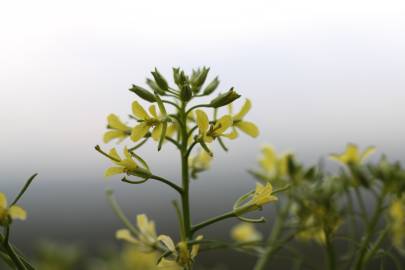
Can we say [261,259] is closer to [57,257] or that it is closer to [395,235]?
[395,235]

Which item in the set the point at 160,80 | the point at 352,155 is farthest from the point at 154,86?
the point at 352,155

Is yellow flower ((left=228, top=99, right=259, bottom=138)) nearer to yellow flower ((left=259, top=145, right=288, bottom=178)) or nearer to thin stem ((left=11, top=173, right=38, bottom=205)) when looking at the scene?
thin stem ((left=11, top=173, right=38, bottom=205))

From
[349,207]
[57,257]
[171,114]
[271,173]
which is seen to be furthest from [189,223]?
[271,173]

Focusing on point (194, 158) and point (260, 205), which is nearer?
point (260, 205)

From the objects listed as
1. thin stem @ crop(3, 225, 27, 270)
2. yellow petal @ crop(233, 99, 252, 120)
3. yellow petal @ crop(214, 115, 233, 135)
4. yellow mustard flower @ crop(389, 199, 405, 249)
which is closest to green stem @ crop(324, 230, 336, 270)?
yellow mustard flower @ crop(389, 199, 405, 249)

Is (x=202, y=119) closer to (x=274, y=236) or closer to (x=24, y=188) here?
(x=24, y=188)

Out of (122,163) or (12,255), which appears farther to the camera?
(122,163)
